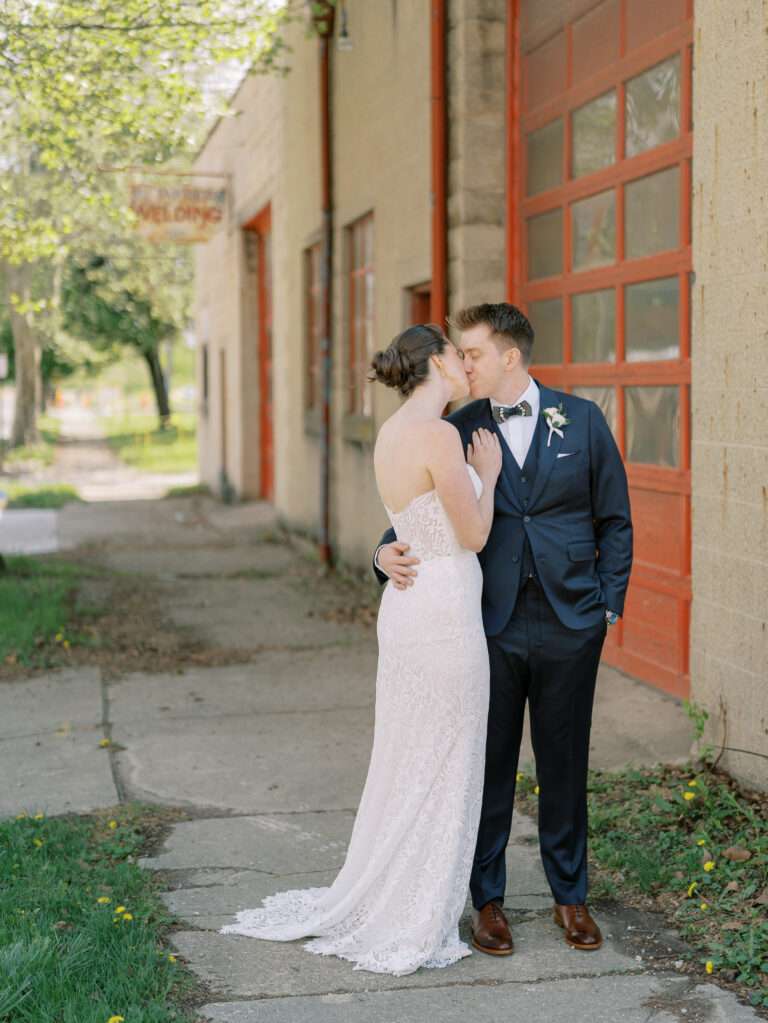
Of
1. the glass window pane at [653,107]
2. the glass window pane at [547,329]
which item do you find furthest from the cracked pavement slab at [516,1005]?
the glass window pane at [547,329]

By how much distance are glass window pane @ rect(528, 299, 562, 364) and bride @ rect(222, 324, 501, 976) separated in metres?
4.47

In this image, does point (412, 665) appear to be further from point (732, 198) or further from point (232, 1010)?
point (732, 198)

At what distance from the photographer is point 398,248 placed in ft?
34.6

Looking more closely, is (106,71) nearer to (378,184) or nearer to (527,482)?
(378,184)

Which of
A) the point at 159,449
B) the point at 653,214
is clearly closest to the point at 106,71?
the point at 653,214

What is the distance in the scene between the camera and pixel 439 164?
905cm

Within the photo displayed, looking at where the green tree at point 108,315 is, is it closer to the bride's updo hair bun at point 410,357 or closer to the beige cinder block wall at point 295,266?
the beige cinder block wall at point 295,266

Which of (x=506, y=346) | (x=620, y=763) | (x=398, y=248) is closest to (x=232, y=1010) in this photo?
(x=506, y=346)

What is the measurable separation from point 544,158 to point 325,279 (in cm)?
493

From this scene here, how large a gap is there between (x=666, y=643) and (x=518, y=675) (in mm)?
3200

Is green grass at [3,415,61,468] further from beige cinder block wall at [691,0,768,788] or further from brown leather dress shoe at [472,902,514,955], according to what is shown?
brown leather dress shoe at [472,902,514,955]

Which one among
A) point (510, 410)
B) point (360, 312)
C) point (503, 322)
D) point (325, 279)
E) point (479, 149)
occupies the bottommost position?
point (510, 410)

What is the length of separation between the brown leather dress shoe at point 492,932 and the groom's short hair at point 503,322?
5.59ft

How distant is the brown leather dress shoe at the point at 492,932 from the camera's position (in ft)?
13.7
